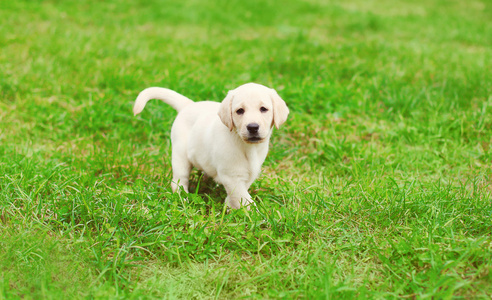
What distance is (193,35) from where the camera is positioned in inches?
281

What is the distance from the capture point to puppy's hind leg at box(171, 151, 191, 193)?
3.00m

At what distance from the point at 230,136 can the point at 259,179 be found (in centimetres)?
66

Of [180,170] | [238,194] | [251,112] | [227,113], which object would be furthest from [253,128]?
[180,170]

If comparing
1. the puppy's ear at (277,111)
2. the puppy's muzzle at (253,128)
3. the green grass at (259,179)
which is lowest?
the green grass at (259,179)

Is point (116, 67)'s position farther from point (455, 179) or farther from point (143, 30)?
point (455, 179)

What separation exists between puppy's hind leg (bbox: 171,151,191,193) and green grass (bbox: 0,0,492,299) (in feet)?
0.41

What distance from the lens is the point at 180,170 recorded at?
301cm

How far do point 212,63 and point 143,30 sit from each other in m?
2.19

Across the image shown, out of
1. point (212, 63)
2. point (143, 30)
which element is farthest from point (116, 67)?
point (143, 30)

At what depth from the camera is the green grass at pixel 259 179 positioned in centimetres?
221

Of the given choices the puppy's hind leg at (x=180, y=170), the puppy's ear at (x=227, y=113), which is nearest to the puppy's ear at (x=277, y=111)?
the puppy's ear at (x=227, y=113)

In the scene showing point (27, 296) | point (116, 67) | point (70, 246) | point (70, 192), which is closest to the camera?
point (27, 296)

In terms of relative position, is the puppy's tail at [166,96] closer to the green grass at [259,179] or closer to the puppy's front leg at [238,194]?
the green grass at [259,179]

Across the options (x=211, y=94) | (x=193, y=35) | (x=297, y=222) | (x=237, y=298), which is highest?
(x=193, y=35)
